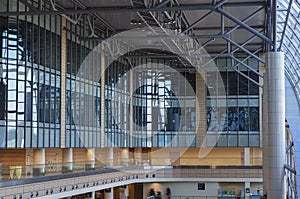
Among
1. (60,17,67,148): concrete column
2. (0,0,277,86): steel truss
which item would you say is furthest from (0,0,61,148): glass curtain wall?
(0,0,277,86): steel truss

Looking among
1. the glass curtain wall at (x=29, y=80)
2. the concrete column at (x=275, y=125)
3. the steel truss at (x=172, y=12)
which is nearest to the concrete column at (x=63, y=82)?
the glass curtain wall at (x=29, y=80)

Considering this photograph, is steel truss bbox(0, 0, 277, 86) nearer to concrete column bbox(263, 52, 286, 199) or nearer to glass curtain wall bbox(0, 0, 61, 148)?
concrete column bbox(263, 52, 286, 199)

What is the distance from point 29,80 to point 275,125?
57.8 feet

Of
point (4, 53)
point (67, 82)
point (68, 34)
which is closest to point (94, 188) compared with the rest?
point (67, 82)

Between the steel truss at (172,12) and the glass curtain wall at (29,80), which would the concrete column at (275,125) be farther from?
the glass curtain wall at (29,80)

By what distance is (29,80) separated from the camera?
1586 inches

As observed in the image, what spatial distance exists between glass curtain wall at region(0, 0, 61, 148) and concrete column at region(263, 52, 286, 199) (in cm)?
1673

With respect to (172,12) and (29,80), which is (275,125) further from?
(29,80)

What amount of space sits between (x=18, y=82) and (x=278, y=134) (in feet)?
57.7

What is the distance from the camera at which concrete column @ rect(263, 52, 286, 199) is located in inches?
1260

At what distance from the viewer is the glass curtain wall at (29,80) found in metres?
37.6

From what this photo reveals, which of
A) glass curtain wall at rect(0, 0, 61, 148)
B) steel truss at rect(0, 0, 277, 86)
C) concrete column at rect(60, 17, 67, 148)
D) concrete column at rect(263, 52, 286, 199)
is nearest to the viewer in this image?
steel truss at rect(0, 0, 277, 86)

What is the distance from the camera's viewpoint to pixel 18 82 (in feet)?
127

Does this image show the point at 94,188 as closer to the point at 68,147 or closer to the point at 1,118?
the point at 68,147
